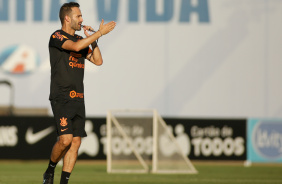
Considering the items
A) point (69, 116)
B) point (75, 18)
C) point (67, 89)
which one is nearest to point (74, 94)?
point (67, 89)

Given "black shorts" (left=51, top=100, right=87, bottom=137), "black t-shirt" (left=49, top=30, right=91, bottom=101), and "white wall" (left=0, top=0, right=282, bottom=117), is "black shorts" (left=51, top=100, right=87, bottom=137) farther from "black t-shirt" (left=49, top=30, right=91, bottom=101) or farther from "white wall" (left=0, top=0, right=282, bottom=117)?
"white wall" (left=0, top=0, right=282, bottom=117)

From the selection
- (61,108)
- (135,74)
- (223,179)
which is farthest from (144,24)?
(61,108)

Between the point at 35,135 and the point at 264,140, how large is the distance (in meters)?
4.92

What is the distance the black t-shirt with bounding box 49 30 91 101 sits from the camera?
8.52m

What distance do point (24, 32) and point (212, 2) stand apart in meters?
5.30

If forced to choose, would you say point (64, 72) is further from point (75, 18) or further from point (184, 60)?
point (184, 60)

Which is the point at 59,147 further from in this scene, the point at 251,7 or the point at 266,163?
the point at 251,7

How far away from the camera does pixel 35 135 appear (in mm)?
17078

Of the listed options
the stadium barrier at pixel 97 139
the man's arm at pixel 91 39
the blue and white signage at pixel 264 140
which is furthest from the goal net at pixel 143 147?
the man's arm at pixel 91 39

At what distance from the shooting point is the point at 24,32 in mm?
22672

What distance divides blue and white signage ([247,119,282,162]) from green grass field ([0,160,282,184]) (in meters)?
0.59

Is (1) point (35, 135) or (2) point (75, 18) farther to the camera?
(1) point (35, 135)

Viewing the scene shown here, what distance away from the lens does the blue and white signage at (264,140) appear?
17453mm

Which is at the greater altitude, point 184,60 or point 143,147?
point 184,60
